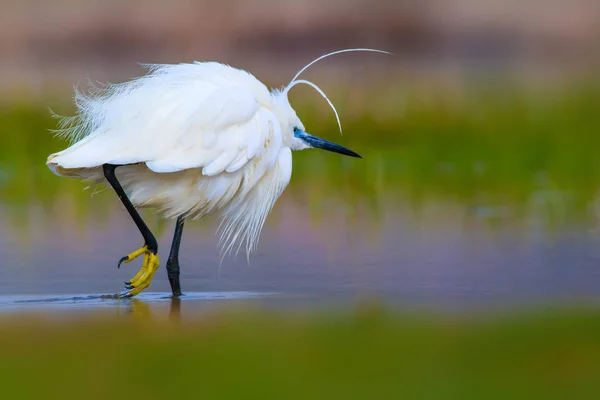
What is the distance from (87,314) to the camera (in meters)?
5.48

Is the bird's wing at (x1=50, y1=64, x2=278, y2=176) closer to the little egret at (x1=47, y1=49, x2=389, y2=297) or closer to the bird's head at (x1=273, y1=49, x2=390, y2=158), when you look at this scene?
the little egret at (x1=47, y1=49, x2=389, y2=297)

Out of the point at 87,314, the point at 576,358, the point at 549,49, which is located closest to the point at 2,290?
the point at 87,314

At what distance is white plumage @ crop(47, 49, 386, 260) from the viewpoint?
227 inches

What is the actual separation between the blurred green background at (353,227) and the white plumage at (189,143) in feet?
1.56

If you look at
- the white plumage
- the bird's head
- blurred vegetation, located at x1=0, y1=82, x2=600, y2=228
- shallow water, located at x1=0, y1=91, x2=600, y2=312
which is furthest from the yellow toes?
blurred vegetation, located at x1=0, y1=82, x2=600, y2=228

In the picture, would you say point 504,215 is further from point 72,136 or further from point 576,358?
point 576,358

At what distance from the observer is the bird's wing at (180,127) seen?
575cm

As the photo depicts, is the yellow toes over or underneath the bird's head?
underneath

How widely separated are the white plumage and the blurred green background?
1.56 feet

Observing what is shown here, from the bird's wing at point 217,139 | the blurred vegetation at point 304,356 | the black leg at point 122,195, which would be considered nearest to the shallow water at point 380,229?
the black leg at point 122,195

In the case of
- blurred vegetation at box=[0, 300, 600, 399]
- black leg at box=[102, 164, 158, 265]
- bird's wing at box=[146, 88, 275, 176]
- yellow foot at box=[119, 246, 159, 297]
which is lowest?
blurred vegetation at box=[0, 300, 600, 399]

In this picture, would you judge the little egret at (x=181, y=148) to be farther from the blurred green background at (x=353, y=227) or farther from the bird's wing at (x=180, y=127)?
the blurred green background at (x=353, y=227)

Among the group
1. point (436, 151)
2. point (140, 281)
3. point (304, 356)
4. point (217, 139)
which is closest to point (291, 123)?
point (217, 139)

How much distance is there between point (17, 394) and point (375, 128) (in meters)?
8.19
